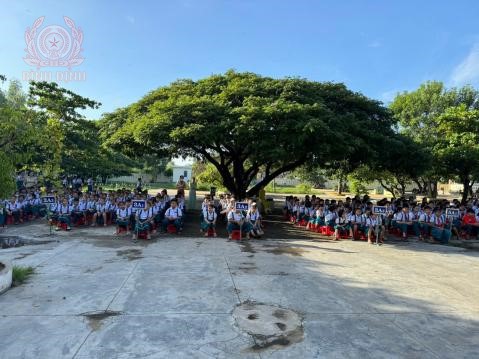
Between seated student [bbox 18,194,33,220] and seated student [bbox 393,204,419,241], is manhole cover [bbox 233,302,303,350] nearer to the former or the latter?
seated student [bbox 393,204,419,241]

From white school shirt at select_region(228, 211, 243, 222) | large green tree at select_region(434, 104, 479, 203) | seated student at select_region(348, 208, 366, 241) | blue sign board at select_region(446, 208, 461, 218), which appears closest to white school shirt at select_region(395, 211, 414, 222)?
blue sign board at select_region(446, 208, 461, 218)

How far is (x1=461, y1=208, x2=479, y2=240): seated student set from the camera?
1498 cm

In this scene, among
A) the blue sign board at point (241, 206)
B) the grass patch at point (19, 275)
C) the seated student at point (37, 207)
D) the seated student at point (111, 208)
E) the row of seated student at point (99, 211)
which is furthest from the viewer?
the seated student at point (37, 207)

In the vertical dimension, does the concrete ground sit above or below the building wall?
below

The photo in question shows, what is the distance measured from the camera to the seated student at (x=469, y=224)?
15.0 metres

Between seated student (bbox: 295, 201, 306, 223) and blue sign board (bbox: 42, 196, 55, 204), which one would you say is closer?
blue sign board (bbox: 42, 196, 55, 204)

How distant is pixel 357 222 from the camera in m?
13.3

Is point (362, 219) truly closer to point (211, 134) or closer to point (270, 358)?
point (211, 134)

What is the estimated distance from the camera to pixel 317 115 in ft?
43.8

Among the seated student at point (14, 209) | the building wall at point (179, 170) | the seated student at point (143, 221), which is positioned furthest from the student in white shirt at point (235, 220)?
the building wall at point (179, 170)

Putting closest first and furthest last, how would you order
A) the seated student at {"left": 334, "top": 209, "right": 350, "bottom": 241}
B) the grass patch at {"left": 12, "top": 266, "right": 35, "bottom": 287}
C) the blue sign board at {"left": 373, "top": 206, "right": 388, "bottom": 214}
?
the grass patch at {"left": 12, "top": 266, "right": 35, "bottom": 287}, the blue sign board at {"left": 373, "top": 206, "right": 388, "bottom": 214}, the seated student at {"left": 334, "top": 209, "right": 350, "bottom": 241}

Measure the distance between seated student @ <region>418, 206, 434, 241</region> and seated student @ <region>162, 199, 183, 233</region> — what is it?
26.6 ft

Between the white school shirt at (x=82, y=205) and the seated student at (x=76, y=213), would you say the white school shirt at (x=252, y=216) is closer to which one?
the white school shirt at (x=82, y=205)

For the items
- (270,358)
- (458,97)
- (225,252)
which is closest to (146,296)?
(270,358)
